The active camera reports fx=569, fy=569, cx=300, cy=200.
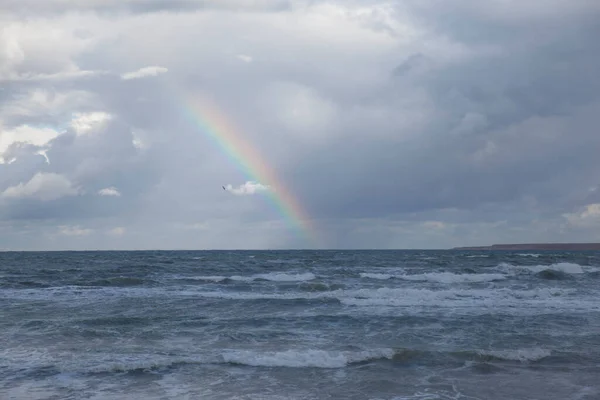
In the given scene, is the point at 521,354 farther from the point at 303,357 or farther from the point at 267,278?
the point at 267,278

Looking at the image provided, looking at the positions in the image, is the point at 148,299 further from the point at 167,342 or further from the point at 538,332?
the point at 538,332

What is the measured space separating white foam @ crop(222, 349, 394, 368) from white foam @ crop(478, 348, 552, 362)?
2811 millimetres

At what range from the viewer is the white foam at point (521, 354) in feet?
50.7

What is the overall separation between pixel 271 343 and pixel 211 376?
161 inches

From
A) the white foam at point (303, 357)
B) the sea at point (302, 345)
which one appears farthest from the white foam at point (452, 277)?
the white foam at point (303, 357)

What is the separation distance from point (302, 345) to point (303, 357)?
66.6 inches

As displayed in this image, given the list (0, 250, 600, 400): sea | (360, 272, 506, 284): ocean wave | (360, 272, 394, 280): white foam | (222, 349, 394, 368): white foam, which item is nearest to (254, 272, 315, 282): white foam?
(360, 272, 394, 280): white foam

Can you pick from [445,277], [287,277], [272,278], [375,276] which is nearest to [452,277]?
[445,277]

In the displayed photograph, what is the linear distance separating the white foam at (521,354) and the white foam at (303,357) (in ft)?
9.22

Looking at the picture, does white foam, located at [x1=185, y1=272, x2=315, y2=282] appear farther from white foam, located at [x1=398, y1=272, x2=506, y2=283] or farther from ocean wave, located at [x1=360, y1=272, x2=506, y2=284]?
white foam, located at [x1=398, y1=272, x2=506, y2=283]

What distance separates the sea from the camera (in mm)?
12648

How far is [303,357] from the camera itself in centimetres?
1552

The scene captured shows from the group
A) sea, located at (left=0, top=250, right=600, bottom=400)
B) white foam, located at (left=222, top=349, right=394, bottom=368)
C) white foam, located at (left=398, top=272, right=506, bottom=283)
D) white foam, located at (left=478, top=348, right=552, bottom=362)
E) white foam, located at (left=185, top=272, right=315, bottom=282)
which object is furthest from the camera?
white foam, located at (left=398, top=272, right=506, bottom=283)

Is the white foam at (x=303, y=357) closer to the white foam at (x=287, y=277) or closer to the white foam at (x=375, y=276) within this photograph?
the white foam at (x=287, y=277)
